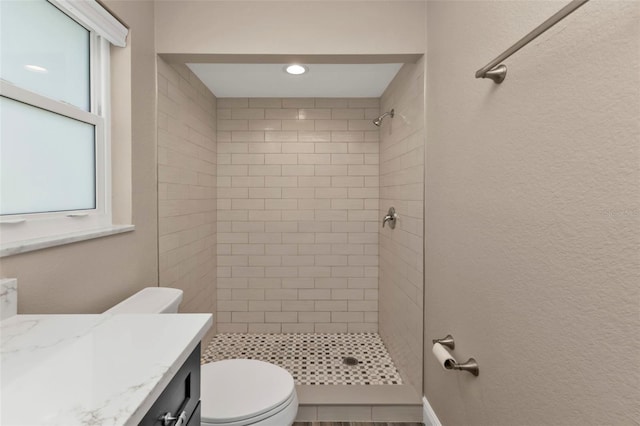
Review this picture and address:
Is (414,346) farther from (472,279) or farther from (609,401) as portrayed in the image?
(609,401)

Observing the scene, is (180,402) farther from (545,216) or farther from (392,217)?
(392,217)

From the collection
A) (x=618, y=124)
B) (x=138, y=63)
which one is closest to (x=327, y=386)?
(x=618, y=124)

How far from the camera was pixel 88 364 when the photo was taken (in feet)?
2.25

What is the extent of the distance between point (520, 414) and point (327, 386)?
131 centimetres

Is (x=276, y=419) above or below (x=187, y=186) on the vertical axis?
below

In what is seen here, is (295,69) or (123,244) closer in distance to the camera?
(123,244)

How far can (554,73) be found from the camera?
→ 86 cm

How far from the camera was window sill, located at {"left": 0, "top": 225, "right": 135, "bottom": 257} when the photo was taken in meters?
0.95

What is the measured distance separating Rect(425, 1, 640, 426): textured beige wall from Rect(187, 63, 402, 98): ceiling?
3.20ft

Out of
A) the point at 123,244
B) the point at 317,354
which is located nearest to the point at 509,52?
the point at 123,244

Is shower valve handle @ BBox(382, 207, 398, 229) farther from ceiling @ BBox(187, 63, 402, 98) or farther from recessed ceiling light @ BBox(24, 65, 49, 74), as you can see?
recessed ceiling light @ BBox(24, 65, 49, 74)

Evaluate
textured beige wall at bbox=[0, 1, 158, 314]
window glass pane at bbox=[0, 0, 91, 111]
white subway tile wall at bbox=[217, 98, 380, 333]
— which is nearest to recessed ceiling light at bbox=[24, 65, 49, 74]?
window glass pane at bbox=[0, 0, 91, 111]

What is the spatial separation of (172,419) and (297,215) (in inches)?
93.0

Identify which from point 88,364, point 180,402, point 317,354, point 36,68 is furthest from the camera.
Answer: point 317,354
